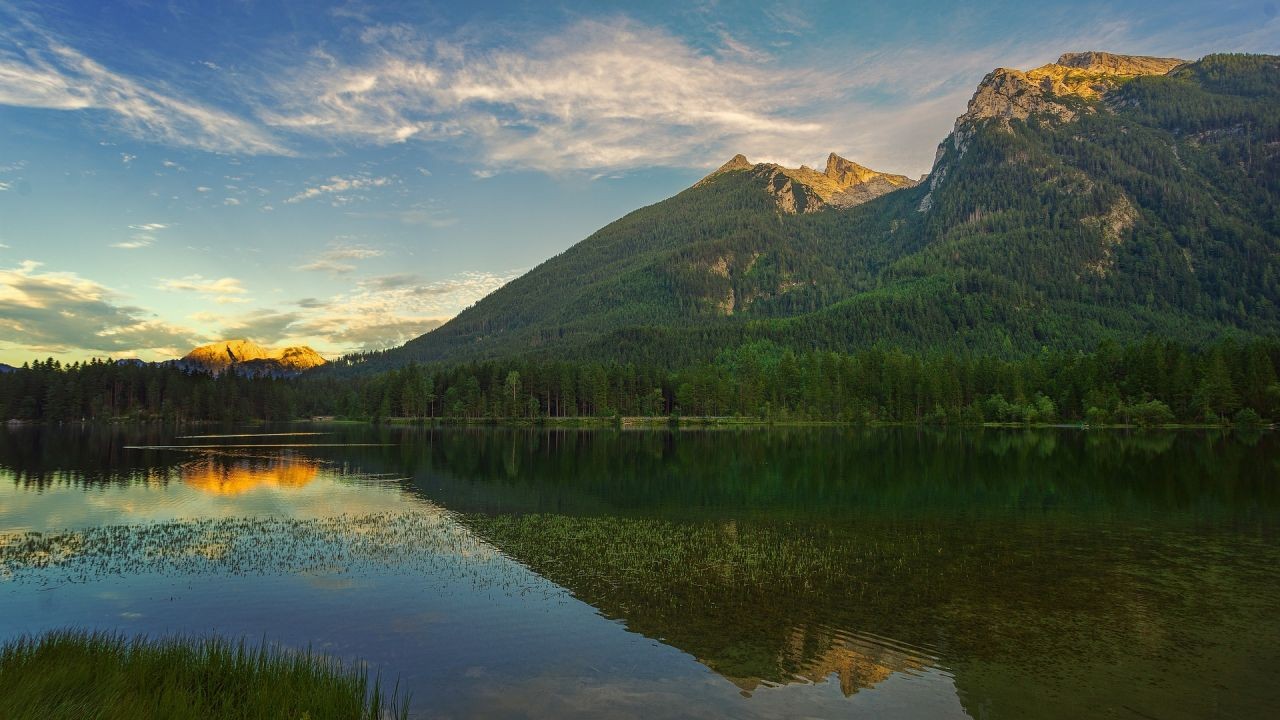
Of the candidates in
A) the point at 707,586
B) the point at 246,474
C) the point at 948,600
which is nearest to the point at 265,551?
the point at 707,586

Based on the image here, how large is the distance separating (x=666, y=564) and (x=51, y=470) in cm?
7521

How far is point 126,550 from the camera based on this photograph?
34750 millimetres

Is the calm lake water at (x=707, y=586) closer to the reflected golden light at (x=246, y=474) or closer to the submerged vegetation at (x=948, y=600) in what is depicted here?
the submerged vegetation at (x=948, y=600)

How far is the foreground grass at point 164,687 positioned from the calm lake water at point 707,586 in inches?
119

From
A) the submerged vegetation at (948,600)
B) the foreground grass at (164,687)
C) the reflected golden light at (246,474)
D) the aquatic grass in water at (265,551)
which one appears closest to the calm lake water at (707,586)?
the submerged vegetation at (948,600)

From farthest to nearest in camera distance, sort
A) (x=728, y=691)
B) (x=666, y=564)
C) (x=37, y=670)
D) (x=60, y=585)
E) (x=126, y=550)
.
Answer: (x=126, y=550) < (x=666, y=564) < (x=60, y=585) < (x=728, y=691) < (x=37, y=670)

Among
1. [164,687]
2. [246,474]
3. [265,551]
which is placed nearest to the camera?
Answer: [164,687]

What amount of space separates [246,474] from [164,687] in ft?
209

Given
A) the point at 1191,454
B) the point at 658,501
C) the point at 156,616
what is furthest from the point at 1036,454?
the point at 156,616

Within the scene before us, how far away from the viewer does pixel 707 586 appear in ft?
89.7

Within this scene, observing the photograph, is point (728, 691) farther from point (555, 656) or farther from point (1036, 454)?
A: point (1036, 454)

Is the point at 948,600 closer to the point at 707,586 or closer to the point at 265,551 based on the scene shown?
the point at 707,586

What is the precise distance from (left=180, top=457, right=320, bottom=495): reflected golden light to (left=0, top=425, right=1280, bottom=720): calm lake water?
53.9 inches

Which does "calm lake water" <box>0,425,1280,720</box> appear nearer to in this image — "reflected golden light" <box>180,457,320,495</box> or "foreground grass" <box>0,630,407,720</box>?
"reflected golden light" <box>180,457,320,495</box>
